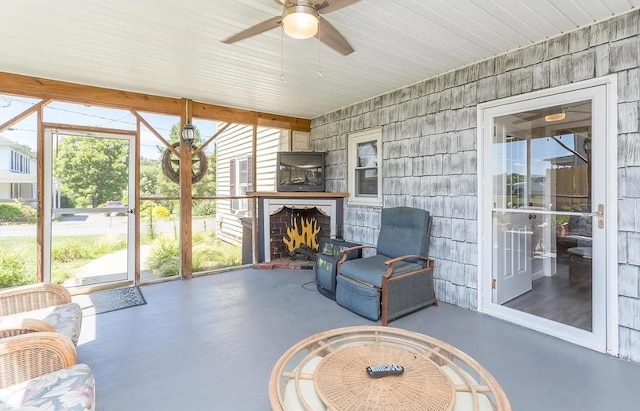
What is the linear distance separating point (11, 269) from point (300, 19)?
14.8 ft

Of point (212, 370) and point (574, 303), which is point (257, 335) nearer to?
point (212, 370)

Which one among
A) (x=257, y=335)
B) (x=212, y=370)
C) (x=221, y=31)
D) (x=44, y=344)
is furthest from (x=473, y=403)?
(x=221, y=31)

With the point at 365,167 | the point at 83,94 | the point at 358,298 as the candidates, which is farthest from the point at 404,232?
the point at 83,94

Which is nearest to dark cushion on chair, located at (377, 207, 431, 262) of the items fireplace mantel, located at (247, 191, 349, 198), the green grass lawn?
fireplace mantel, located at (247, 191, 349, 198)

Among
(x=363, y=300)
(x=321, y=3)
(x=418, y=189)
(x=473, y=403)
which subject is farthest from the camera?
(x=418, y=189)

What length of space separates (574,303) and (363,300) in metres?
1.99

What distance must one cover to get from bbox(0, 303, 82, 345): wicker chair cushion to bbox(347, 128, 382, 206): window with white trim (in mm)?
3712

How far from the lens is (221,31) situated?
270 cm

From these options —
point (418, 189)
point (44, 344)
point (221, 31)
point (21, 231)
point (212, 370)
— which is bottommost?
point (212, 370)

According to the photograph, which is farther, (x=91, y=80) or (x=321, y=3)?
(x=91, y=80)

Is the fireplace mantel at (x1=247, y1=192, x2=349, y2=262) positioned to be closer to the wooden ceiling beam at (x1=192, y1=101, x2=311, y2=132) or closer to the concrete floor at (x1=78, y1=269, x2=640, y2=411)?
the wooden ceiling beam at (x1=192, y1=101, x2=311, y2=132)

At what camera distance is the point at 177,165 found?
4.78 metres

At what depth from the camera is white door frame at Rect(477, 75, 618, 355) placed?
2.51 meters

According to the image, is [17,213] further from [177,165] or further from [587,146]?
[587,146]
